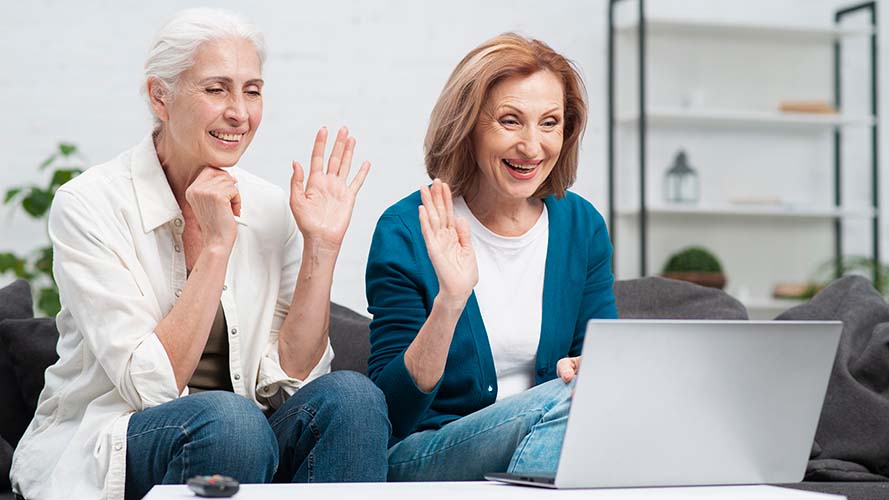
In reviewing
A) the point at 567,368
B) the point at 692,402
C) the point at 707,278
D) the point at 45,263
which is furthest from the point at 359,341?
the point at 707,278

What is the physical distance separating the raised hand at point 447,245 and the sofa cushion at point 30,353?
861mm

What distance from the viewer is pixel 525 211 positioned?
7.07 feet

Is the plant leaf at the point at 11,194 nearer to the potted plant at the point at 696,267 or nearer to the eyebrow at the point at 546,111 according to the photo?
the eyebrow at the point at 546,111

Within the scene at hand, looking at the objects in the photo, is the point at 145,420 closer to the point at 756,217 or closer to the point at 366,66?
the point at 366,66

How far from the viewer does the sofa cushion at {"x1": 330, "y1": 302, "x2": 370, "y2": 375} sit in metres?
2.34

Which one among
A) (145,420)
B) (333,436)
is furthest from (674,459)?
(145,420)

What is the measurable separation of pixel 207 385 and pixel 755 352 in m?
1.00

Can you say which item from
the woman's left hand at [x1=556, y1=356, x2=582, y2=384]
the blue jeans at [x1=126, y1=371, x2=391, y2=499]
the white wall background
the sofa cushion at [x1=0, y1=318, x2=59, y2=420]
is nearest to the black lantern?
the white wall background

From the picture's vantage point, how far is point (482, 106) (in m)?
2.07

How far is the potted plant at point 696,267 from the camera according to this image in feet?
13.9

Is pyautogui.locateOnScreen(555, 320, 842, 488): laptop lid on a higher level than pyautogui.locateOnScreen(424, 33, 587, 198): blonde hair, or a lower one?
lower

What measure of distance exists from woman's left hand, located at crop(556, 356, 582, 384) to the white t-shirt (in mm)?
88

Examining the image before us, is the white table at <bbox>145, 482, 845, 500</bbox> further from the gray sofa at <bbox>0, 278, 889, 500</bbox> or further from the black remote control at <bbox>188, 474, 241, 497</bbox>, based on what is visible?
the gray sofa at <bbox>0, 278, 889, 500</bbox>

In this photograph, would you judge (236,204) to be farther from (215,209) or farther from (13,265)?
(13,265)
